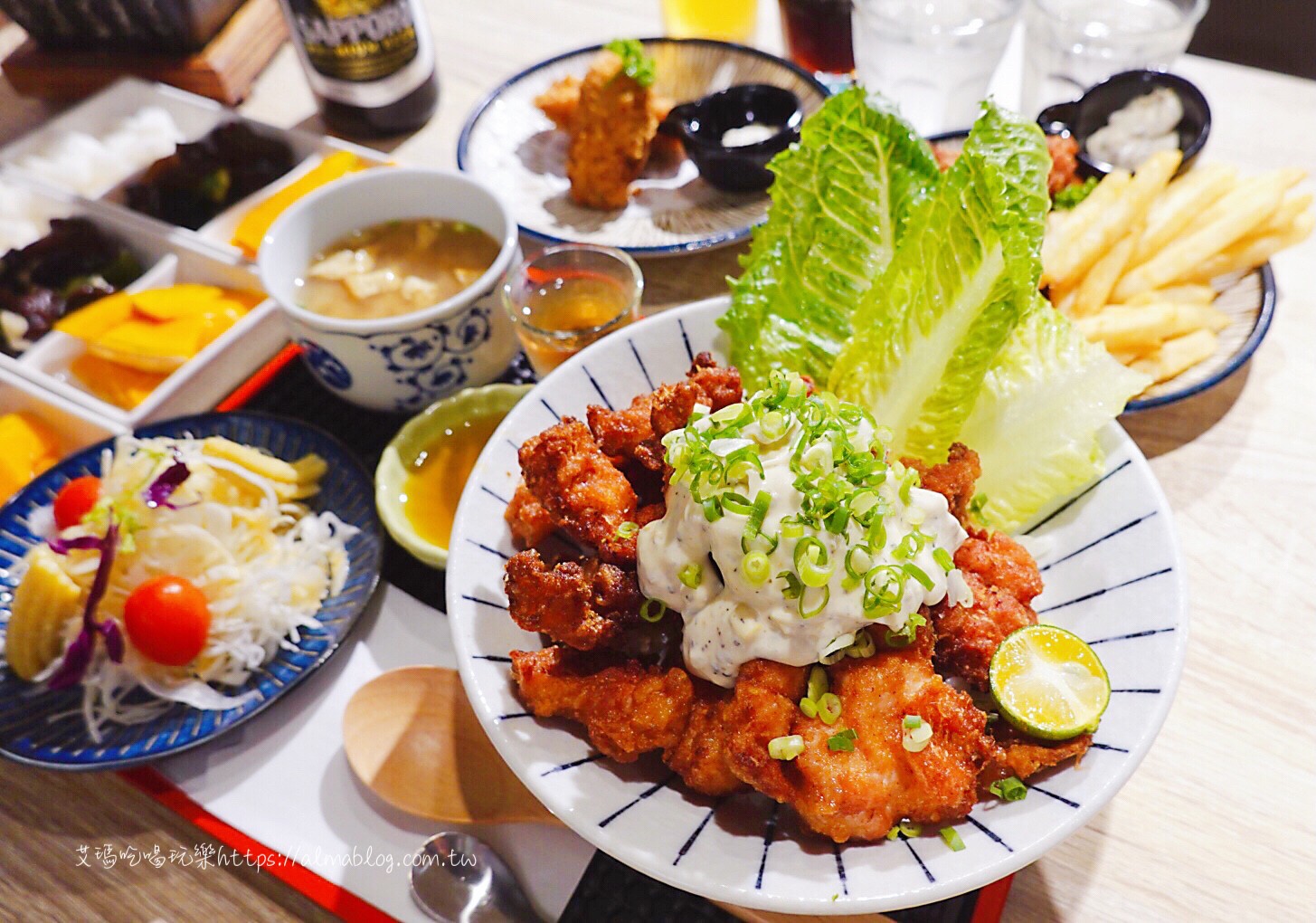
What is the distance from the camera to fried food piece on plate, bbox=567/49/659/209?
2973 millimetres

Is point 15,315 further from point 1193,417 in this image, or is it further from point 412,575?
point 1193,417

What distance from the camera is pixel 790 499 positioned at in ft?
4.50

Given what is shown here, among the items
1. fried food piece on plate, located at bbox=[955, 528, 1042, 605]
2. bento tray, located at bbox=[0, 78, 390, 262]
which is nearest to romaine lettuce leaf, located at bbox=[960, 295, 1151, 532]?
fried food piece on plate, located at bbox=[955, 528, 1042, 605]

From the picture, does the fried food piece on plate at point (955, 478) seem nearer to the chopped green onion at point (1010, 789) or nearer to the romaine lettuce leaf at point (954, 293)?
the romaine lettuce leaf at point (954, 293)

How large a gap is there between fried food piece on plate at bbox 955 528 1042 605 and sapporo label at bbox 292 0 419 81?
271 cm

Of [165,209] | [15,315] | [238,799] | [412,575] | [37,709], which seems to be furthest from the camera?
[165,209]

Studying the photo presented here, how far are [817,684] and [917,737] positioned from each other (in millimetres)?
180

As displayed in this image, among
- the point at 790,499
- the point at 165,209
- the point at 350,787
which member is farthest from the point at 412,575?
the point at 165,209

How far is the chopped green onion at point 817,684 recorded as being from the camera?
1407 millimetres

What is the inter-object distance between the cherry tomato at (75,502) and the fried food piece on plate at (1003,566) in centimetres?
201

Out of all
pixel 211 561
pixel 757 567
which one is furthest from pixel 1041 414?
pixel 211 561

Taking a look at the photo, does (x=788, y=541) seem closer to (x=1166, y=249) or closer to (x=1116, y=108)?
(x=1166, y=249)

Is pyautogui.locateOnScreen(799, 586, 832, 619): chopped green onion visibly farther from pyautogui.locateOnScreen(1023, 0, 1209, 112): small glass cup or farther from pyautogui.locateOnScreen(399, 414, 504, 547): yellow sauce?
pyautogui.locateOnScreen(1023, 0, 1209, 112): small glass cup

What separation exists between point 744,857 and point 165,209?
3.01 m
